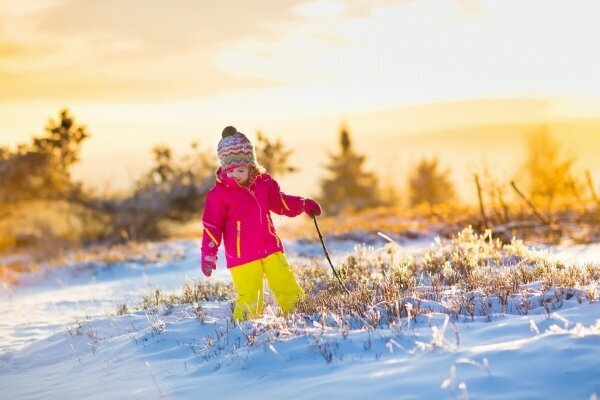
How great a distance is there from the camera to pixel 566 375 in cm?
365

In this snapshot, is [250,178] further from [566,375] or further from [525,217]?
[525,217]

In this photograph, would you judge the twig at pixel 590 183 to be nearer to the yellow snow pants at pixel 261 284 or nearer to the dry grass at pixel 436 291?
the dry grass at pixel 436 291

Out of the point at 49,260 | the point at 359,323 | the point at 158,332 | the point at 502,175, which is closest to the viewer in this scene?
the point at 359,323

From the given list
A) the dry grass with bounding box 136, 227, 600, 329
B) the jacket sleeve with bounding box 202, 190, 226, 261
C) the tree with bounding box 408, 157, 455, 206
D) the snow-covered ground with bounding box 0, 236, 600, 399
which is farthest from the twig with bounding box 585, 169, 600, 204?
the tree with bounding box 408, 157, 455, 206

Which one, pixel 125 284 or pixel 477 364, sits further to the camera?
pixel 125 284

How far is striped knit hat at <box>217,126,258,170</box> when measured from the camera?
6.66 metres

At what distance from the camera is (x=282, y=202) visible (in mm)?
6930

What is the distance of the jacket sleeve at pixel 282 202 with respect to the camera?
6906 mm

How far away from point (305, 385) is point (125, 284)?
846 cm

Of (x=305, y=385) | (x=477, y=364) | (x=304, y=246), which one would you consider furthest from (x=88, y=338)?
(x=304, y=246)

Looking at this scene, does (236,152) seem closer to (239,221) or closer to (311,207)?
(239,221)

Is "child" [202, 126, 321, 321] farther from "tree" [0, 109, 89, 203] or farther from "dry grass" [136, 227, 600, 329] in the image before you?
"tree" [0, 109, 89, 203]

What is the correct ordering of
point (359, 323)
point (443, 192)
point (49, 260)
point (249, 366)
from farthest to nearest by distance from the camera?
point (443, 192) → point (49, 260) → point (359, 323) → point (249, 366)

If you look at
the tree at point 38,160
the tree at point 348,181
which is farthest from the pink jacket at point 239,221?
the tree at point 348,181
